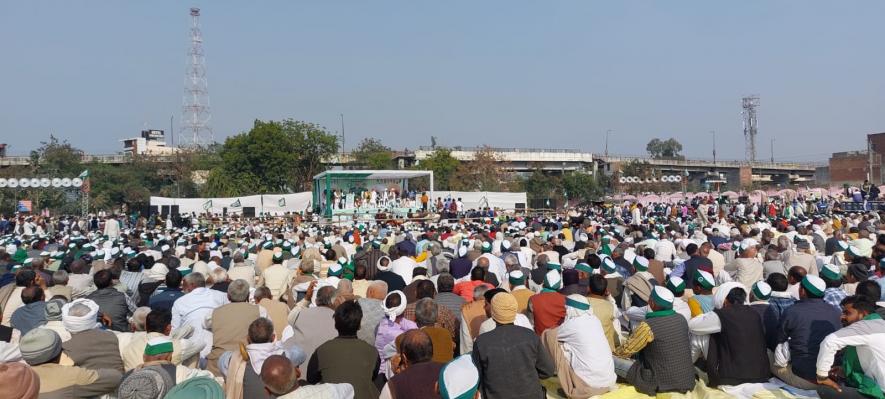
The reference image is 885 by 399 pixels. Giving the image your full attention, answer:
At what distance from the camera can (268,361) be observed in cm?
380

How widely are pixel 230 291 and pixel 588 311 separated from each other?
10.0 ft

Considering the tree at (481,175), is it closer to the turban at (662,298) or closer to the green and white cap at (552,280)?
the green and white cap at (552,280)

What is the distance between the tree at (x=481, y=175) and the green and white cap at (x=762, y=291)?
2087 inches

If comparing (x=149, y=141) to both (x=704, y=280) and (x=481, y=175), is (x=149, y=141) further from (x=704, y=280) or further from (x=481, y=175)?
(x=704, y=280)

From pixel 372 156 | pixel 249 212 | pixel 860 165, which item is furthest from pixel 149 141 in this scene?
pixel 860 165

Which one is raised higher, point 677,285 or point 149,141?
point 149,141

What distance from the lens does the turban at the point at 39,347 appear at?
422 centimetres

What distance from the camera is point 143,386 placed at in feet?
12.6

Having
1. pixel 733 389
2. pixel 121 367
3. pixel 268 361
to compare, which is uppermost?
pixel 268 361

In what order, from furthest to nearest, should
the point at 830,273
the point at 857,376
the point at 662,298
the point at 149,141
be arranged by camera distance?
the point at 149,141 < the point at 830,273 < the point at 662,298 < the point at 857,376

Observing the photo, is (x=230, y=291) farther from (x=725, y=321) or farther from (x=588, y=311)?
(x=725, y=321)

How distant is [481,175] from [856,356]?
5801cm

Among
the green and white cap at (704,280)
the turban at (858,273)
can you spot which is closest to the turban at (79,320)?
the green and white cap at (704,280)

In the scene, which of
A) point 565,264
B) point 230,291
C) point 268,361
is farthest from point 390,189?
point 268,361
